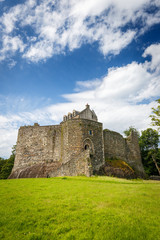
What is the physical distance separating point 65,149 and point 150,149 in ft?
85.0

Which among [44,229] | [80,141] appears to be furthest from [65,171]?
[44,229]

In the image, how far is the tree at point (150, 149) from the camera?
36781 mm

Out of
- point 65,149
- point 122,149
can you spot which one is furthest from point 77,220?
point 122,149

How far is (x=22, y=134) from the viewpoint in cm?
2928

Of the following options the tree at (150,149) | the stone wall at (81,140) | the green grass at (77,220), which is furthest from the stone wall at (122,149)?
the green grass at (77,220)

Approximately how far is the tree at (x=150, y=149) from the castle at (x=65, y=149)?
9.50 meters

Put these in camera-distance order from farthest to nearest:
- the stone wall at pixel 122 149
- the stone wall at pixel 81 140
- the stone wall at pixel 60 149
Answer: the stone wall at pixel 122 149, the stone wall at pixel 81 140, the stone wall at pixel 60 149

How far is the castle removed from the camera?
20.1 m

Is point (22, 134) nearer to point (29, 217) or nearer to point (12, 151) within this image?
point (12, 151)

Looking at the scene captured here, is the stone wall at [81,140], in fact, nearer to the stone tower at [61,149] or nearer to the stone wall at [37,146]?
the stone tower at [61,149]

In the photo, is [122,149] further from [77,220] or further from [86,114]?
[77,220]

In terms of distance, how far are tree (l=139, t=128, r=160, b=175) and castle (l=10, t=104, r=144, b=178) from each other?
9500 millimetres

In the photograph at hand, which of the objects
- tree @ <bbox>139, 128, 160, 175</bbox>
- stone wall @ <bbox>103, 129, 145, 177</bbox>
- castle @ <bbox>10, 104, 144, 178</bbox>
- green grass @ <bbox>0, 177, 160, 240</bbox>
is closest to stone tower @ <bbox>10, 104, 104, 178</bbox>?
castle @ <bbox>10, 104, 144, 178</bbox>

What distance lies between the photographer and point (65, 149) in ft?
76.3
